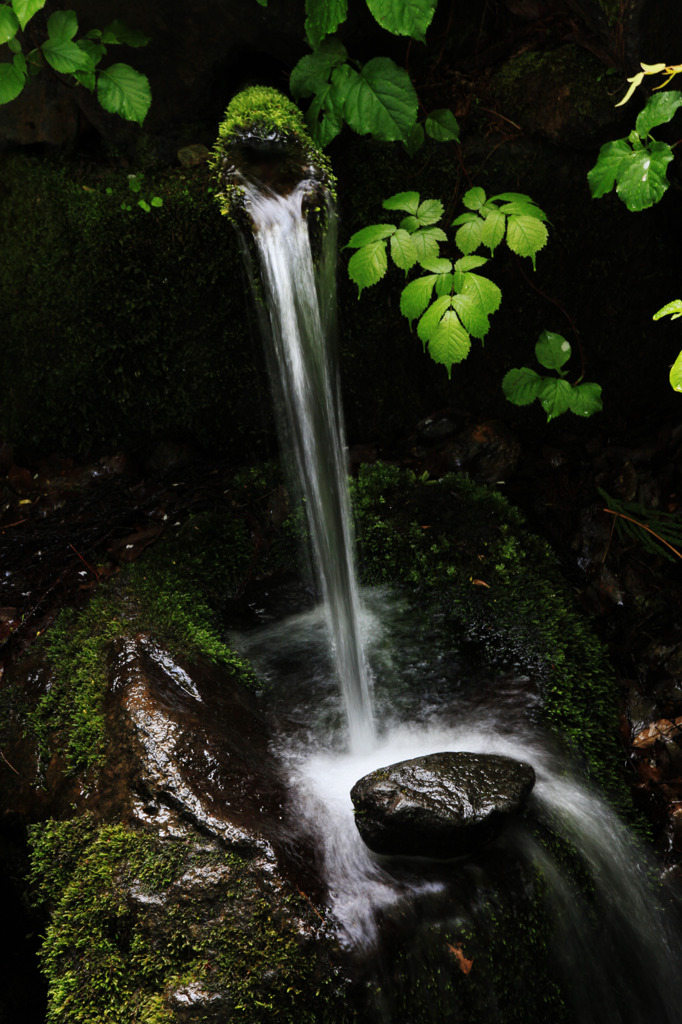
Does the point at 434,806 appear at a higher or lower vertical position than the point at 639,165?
lower

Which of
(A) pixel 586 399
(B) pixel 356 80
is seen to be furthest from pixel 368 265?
(A) pixel 586 399

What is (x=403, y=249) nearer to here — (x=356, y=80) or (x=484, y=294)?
(x=484, y=294)

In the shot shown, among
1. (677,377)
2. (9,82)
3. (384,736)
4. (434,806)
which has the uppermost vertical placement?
(9,82)

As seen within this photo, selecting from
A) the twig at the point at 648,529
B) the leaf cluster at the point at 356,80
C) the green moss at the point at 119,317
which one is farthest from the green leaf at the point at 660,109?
the green moss at the point at 119,317

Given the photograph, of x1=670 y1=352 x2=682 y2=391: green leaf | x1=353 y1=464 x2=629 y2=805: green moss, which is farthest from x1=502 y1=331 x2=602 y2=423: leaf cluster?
x1=670 y1=352 x2=682 y2=391: green leaf

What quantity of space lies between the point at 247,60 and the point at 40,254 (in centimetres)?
135

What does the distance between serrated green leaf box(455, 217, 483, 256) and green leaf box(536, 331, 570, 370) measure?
0.68 meters

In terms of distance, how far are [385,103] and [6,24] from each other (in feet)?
4.51

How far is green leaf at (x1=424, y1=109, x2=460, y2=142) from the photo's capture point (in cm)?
297

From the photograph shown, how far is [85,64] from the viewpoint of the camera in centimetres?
264

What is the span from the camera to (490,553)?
296cm

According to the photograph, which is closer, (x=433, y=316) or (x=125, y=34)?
(x=433, y=316)

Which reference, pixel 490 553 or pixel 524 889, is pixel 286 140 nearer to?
pixel 490 553

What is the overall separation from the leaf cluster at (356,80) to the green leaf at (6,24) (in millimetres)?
969
